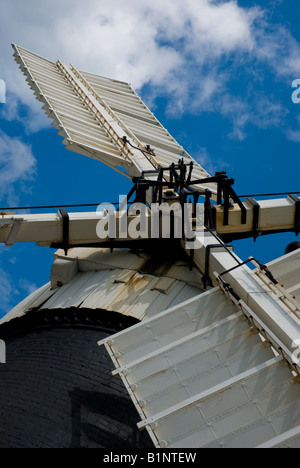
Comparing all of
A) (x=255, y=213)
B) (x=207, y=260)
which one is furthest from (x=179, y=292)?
(x=255, y=213)

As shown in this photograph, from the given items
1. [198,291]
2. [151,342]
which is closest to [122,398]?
[151,342]

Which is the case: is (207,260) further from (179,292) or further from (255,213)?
(255,213)

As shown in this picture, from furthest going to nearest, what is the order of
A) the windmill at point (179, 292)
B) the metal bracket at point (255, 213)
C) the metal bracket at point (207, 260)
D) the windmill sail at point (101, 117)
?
the windmill sail at point (101, 117)
the metal bracket at point (255, 213)
the metal bracket at point (207, 260)
the windmill at point (179, 292)

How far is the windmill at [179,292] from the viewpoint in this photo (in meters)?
13.9

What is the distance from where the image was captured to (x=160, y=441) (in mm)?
13680

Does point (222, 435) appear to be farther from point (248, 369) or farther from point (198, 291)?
point (198, 291)

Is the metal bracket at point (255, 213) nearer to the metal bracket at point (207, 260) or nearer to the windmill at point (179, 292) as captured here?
the windmill at point (179, 292)

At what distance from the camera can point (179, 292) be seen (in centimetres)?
1997

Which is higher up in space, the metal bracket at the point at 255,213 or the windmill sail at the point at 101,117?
the windmill sail at the point at 101,117

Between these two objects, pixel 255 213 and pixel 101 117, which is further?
pixel 101 117

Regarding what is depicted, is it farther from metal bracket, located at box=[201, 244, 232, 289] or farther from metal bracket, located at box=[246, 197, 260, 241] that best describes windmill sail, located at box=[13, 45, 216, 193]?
metal bracket, located at box=[201, 244, 232, 289]

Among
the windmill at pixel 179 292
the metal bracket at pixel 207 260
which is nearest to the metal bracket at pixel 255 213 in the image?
the windmill at pixel 179 292

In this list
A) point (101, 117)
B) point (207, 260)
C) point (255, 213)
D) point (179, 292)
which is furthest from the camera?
point (101, 117)
